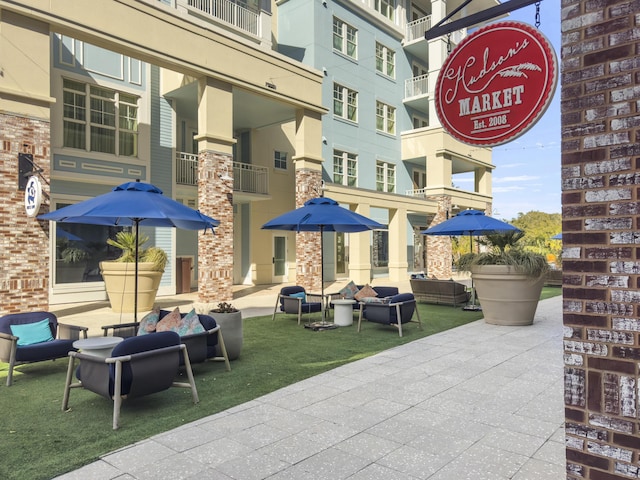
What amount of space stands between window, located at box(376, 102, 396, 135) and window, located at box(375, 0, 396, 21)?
500 cm

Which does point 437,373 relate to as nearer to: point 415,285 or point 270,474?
point 270,474

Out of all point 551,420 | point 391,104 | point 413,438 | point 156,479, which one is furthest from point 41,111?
point 391,104

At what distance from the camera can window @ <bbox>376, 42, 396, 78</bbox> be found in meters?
23.9

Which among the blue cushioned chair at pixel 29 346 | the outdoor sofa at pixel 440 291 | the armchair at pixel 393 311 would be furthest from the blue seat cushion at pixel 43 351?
the outdoor sofa at pixel 440 291

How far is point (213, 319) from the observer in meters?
6.14


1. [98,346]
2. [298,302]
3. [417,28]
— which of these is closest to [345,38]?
[417,28]

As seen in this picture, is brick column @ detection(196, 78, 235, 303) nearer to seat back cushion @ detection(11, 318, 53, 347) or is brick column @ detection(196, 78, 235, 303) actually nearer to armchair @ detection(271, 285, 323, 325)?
armchair @ detection(271, 285, 323, 325)

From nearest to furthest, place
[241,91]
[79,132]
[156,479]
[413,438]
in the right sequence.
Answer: [156,479] < [413,438] < [79,132] < [241,91]

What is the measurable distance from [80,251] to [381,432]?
11939 mm

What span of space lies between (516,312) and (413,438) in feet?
20.9

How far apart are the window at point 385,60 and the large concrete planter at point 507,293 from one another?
17.3 m

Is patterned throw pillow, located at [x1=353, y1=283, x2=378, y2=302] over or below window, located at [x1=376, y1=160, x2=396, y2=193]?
below

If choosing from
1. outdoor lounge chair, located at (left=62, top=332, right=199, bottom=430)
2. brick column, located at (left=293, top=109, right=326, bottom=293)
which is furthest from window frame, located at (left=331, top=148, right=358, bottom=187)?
outdoor lounge chair, located at (left=62, top=332, right=199, bottom=430)

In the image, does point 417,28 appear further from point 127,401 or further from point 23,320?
point 127,401
